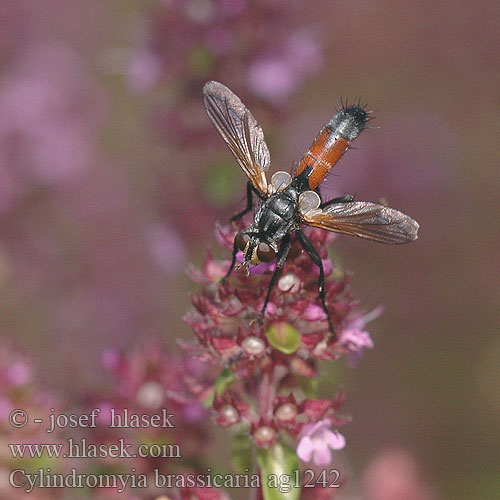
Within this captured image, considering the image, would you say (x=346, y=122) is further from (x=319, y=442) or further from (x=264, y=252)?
(x=319, y=442)

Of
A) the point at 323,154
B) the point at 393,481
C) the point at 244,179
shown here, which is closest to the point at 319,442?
the point at 323,154

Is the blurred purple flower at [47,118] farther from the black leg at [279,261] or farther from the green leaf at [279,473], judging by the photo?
the green leaf at [279,473]

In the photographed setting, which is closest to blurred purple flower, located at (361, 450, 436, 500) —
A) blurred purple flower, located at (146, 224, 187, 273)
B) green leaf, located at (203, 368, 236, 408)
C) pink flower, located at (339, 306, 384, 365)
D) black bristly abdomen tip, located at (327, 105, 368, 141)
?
blurred purple flower, located at (146, 224, 187, 273)

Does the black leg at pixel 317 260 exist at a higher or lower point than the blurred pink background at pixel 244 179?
lower

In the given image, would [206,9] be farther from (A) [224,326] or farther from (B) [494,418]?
(B) [494,418]

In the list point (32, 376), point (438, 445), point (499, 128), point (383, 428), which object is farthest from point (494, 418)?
point (32, 376)

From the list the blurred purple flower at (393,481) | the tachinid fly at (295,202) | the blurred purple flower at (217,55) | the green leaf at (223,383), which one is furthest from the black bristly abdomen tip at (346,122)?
the blurred purple flower at (393,481)

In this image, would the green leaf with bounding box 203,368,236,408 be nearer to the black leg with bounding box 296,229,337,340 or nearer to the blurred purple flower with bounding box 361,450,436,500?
the black leg with bounding box 296,229,337,340
